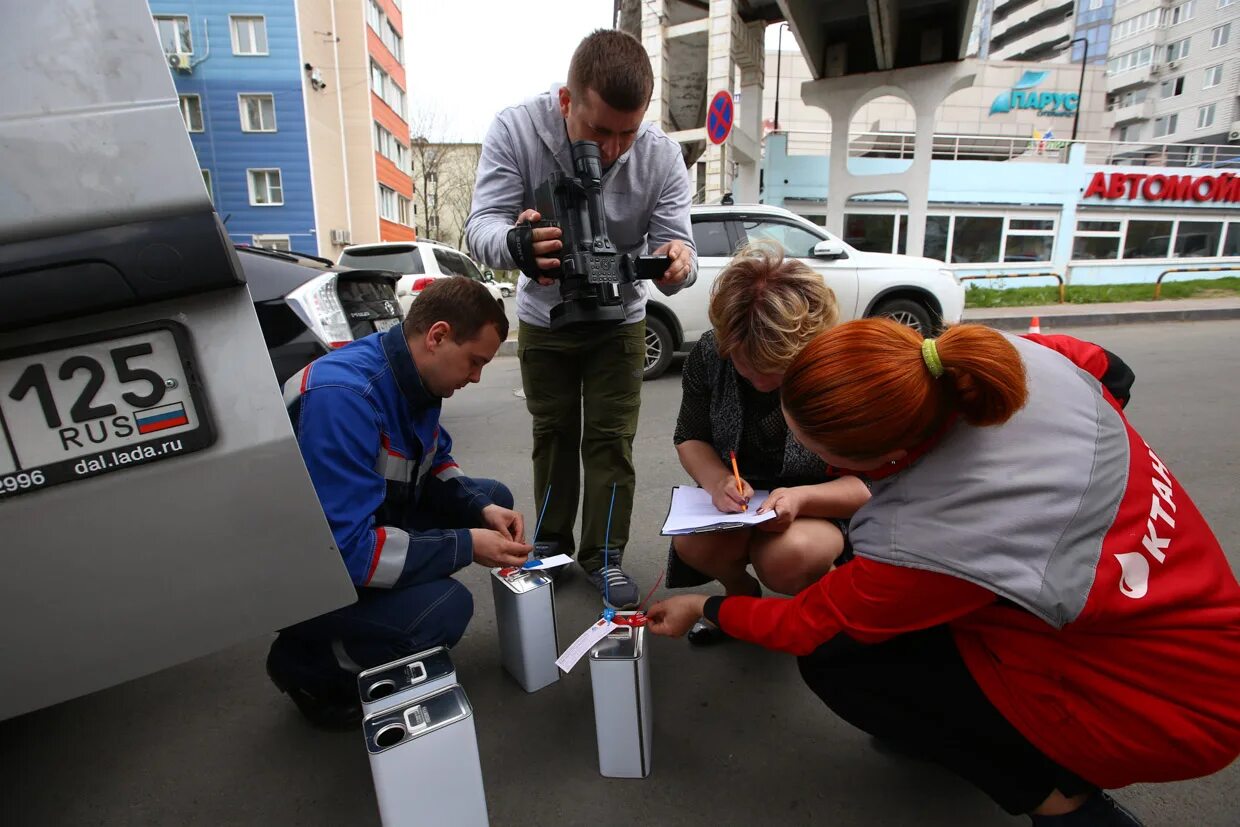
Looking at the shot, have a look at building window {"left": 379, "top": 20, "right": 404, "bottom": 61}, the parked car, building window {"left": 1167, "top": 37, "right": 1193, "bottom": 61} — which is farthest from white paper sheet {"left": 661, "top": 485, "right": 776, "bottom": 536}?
building window {"left": 1167, "top": 37, "right": 1193, "bottom": 61}

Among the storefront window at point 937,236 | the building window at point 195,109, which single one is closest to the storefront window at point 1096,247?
the storefront window at point 937,236

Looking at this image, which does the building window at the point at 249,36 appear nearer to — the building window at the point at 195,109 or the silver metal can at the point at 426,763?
the building window at the point at 195,109

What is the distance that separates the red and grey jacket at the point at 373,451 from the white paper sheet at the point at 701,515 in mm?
539

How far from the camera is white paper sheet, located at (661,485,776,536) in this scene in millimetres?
1633

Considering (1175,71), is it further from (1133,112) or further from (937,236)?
(937,236)

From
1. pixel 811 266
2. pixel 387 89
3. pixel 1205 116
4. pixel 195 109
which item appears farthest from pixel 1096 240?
pixel 1205 116

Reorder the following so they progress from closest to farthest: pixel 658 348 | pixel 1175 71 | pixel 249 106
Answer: pixel 658 348 < pixel 249 106 < pixel 1175 71

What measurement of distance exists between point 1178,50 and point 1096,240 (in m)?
36.9

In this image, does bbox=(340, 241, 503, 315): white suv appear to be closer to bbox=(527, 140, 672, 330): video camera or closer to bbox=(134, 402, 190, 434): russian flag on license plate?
bbox=(527, 140, 672, 330): video camera

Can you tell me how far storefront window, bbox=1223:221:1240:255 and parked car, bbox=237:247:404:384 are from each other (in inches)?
916

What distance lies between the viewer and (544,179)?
2178 millimetres

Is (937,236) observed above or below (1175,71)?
below

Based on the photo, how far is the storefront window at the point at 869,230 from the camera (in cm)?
1578

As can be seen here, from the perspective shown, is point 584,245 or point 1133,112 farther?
point 1133,112
